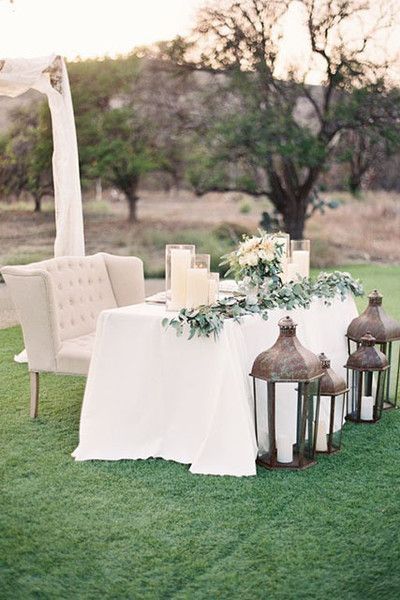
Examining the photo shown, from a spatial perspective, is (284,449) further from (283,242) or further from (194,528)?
(283,242)

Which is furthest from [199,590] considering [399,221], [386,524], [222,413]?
[399,221]

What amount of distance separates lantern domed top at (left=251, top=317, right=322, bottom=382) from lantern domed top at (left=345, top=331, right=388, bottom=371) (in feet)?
2.39

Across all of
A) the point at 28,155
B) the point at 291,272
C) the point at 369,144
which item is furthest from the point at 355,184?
the point at 291,272

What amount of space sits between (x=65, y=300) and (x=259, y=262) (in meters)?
1.13

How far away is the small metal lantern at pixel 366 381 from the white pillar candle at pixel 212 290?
898mm

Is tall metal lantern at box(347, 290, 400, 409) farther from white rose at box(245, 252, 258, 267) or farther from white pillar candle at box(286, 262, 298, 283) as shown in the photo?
white rose at box(245, 252, 258, 267)

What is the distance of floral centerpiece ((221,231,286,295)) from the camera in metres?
4.08

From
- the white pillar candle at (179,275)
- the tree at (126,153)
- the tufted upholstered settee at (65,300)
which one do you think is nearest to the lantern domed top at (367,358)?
the white pillar candle at (179,275)

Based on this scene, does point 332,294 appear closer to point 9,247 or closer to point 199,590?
point 199,590

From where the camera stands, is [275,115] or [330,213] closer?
[275,115]

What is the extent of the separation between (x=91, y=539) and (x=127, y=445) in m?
0.85

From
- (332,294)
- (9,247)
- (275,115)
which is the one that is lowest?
(9,247)

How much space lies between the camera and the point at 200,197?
13039 millimetres

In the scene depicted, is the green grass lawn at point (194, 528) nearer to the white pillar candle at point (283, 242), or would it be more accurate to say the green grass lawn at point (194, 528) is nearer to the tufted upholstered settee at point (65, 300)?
the tufted upholstered settee at point (65, 300)
